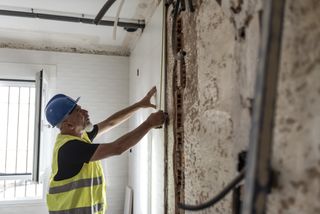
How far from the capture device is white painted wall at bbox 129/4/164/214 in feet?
7.20

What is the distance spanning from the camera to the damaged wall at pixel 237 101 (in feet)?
2.30

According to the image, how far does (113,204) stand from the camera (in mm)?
4004

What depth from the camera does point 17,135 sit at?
4.07 metres

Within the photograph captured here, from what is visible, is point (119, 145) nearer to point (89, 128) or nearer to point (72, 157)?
point (72, 157)

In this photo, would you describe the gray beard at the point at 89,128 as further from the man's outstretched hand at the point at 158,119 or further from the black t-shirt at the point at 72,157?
the man's outstretched hand at the point at 158,119

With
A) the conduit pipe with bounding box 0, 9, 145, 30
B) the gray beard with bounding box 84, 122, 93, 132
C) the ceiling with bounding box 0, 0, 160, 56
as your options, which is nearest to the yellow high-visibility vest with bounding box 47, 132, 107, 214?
the gray beard with bounding box 84, 122, 93, 132

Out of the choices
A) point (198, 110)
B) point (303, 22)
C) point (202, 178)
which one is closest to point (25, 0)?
point (198, 110)

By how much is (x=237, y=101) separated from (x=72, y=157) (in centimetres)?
118

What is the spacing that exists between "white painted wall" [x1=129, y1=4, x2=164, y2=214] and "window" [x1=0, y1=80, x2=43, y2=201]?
1.57 meters

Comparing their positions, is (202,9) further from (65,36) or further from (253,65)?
(65,36)

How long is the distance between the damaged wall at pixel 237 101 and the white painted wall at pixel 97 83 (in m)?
2.30

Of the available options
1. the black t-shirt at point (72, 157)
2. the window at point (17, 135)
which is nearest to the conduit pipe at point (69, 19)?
the window at point (17, 135)

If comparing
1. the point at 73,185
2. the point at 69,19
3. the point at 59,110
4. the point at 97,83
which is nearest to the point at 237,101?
the point at 73,185

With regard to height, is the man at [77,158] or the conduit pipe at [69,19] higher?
the conduit pipe at [69,19]
